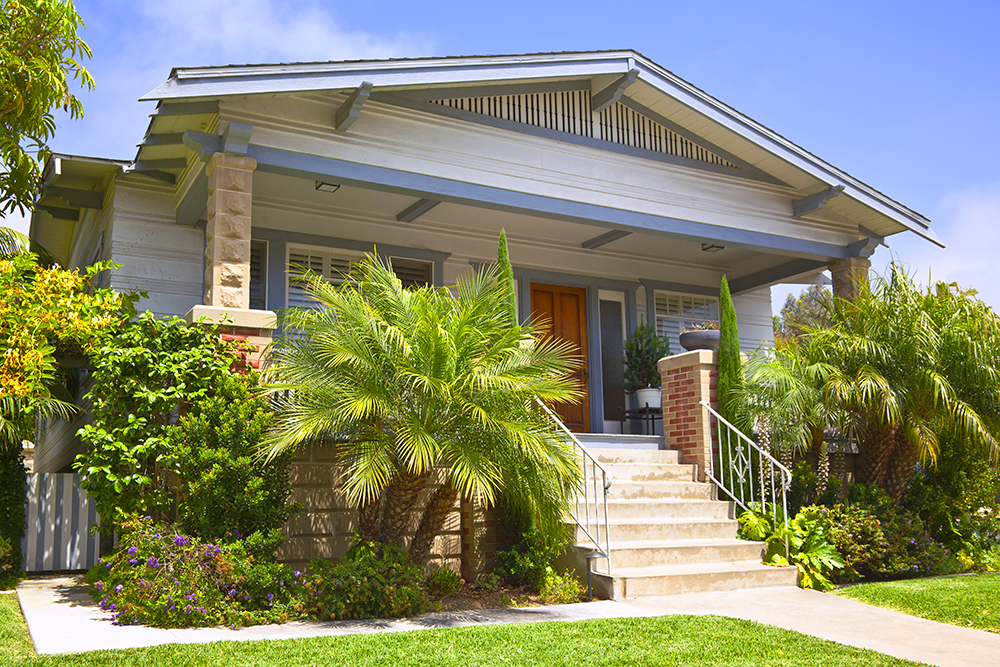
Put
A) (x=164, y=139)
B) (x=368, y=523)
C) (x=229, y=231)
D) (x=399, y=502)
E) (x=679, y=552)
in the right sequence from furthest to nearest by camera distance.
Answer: (x=164, y=139)
(x=229, y=231)
(x=679, y=552)
(x=368, y=523)
(x=399, y=502)

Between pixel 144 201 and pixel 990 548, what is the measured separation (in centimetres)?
1147

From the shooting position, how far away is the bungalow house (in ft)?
29.2

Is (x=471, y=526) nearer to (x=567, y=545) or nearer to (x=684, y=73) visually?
(x=567, y=545)

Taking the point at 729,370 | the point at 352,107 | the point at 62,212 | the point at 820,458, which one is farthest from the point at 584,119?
the point at 62,212

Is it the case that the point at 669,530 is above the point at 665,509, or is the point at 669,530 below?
below

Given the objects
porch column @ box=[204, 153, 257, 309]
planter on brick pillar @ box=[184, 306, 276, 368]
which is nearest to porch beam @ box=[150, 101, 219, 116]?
porch column @ box=[204, 153, 257, 309]

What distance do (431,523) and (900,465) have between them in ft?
19.3

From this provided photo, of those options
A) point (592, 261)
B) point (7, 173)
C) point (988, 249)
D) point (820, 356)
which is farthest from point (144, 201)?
point (988, 249)

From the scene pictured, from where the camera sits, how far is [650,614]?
6.61m

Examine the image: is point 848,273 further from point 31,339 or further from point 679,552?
point 31,339

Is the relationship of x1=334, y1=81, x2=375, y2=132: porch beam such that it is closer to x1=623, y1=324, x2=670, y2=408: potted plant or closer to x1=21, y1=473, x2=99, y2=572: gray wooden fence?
x1=21, y1=473, x2=99, y2=572: gray wooden fence

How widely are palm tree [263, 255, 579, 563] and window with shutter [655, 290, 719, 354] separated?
769cm

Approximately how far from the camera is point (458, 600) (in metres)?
7.37

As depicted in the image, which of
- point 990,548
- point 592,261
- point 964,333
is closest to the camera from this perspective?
point 964,333
